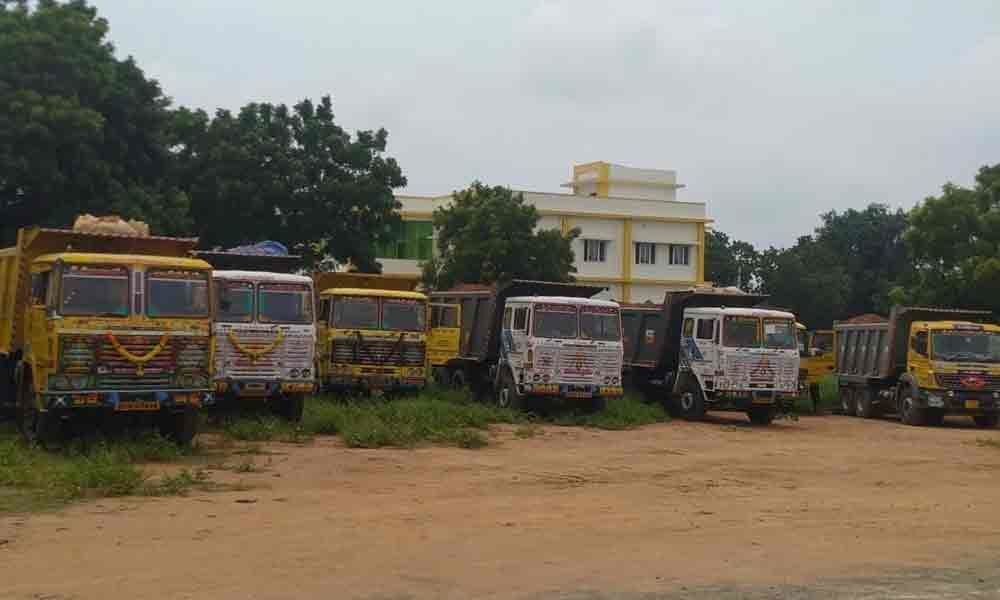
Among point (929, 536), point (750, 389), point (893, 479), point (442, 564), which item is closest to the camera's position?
point (442, 564)

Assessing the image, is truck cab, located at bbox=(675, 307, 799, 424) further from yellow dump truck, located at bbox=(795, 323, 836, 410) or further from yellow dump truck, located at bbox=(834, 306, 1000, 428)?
yellow dump truck, located at bbox=(795, 323, 836, 410)

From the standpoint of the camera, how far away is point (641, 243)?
5903 centimetres

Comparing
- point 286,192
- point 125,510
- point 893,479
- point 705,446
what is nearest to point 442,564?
point 125,510

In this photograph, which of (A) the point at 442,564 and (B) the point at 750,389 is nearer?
(A) the point at 442,564

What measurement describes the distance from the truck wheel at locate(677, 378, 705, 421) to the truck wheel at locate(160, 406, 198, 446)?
12395mm

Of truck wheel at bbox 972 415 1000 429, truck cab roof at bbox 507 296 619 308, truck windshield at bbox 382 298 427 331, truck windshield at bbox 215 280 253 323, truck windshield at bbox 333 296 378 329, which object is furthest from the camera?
truck wheel at bbox 972 415 1000 429

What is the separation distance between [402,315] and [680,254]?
38715 mm

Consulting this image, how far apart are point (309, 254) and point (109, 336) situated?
23545mm

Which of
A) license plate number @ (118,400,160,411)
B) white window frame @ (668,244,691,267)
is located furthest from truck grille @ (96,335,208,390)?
white window frame @ (668,244,691,267)

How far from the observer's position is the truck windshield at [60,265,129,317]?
1505 centimetres

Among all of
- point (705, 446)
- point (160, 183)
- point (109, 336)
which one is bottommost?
point (705, 446)

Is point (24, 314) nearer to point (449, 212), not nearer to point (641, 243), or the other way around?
point (449, 212)

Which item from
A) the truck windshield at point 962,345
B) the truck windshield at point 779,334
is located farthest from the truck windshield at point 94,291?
the truck windshield at point 962,345

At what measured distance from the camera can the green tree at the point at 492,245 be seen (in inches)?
1602
